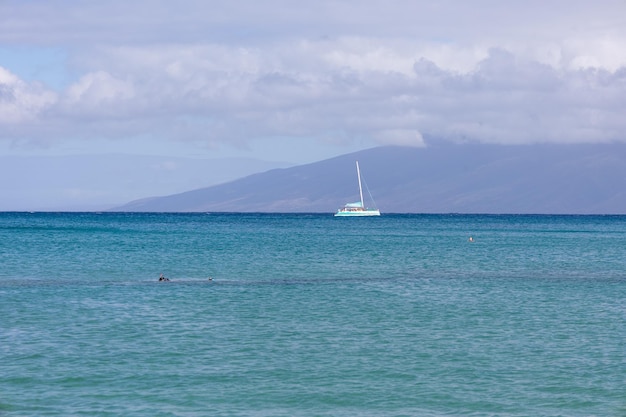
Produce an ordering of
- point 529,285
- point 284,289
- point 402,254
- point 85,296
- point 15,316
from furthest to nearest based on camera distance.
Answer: point 402,254 → point 529,285 → point 284,289 → point 85,296 → point 15,316

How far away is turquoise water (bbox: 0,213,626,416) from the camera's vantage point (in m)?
27.2

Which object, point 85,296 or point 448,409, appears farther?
point 85,296

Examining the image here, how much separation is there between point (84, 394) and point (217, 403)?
167 inches

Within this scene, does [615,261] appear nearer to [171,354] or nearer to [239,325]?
[239,325]

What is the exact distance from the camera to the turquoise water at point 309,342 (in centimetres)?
2720

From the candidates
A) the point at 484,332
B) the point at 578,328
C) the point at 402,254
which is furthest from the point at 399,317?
the point at 402,254

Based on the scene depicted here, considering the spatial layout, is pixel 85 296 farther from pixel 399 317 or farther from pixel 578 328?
pixel 578 328

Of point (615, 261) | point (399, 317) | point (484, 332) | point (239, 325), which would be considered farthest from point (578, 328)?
point (615, 261)

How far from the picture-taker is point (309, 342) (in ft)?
117

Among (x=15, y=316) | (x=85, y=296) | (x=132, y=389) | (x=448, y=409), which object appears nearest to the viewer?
(x=448, y=409)

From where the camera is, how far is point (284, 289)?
55.3m

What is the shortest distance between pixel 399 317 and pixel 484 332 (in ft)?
17.2

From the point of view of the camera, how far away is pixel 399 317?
141ft

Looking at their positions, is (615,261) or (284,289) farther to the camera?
(615,261)
